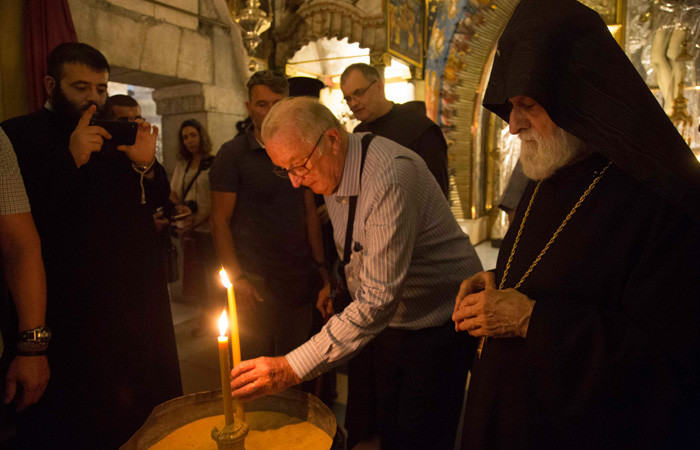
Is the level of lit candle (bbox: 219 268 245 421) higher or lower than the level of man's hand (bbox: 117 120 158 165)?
lower

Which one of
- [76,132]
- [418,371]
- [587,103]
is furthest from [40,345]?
[587,103]

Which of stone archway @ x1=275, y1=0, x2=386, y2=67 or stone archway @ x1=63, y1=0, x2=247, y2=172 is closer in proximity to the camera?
stone archway @ x1=63, y1=0, x2=247, y2=172

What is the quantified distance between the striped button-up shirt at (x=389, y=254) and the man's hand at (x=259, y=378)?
56mm

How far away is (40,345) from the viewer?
5.64 feet

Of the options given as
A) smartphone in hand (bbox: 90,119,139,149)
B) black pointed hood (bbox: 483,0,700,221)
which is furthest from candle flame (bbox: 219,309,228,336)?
smartphone in hand (bbox: 90,119,139,149)

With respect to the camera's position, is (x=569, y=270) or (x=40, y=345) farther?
(x=40, y=345)

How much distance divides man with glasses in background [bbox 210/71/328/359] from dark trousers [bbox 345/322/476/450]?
1053 mm

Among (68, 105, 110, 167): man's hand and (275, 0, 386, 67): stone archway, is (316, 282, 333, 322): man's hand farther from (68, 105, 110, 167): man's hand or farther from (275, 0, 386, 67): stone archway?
(275, 0, 386, 67): stone archway

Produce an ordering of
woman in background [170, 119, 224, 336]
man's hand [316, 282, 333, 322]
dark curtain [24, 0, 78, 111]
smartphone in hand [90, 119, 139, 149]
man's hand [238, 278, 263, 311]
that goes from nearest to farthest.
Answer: smartphone in hand [90, 119, 139, 149] < man's hand [316, 282, 333, 322] < man's hand [238, 278, 263, 311] < dark curtain [24, 0, 78, 111] < woman in background [170, 119, 224, 336]

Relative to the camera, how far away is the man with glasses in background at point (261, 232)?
2.89 m

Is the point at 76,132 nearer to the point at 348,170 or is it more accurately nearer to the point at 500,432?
the point at 348,170

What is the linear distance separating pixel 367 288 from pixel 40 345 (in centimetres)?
124

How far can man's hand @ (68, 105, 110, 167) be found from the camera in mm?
1961

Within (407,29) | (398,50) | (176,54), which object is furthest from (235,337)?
(407,29)
